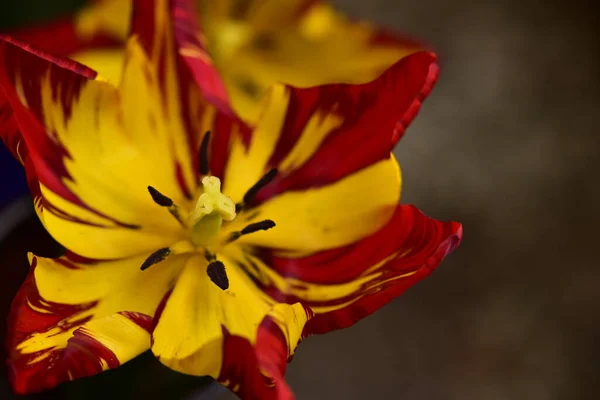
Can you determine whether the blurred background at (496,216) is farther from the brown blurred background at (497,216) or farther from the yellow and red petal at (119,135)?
the yellow and red petal at (119,135)

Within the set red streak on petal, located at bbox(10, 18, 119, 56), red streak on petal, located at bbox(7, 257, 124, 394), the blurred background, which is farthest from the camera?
the blurred background

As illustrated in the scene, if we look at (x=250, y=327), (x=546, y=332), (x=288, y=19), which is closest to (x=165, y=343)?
(x=250, y=327)

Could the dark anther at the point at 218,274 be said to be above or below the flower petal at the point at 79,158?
below

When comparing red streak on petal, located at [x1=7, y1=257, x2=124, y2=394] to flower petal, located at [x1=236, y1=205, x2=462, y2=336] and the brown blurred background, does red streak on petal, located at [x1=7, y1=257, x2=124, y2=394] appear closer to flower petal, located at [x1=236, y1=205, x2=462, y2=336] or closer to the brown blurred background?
flower petal, located at [x1=236, y1=205, x2=462, y2=336]

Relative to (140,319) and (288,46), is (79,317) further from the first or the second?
(288,46)

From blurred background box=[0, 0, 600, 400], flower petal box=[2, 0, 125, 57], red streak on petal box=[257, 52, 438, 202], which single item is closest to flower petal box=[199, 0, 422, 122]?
flower petal box=[2, 0, 125, 57]

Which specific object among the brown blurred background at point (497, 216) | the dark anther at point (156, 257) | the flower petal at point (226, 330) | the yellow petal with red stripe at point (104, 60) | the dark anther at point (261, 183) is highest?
the dark anther at point (261, 183)

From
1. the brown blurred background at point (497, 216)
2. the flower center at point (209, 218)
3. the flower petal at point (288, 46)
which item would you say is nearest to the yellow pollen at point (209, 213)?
the flower center at point (209, 218)

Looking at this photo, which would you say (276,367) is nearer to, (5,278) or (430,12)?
(5,278)
